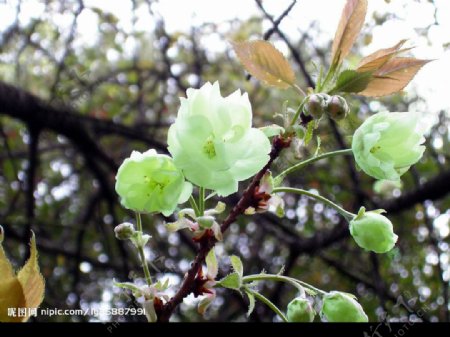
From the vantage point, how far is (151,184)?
0.81 m

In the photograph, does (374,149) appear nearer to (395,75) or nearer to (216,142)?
(395,75)

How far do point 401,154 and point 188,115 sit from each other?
1.04 ft

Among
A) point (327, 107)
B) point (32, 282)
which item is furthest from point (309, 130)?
point (32, 282)

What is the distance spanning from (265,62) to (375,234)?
31 centimetres

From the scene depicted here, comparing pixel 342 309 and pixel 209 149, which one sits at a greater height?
pixel 209 149

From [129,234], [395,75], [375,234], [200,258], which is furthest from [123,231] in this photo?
[395,75]

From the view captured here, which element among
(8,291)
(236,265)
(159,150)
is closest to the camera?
(8,291)

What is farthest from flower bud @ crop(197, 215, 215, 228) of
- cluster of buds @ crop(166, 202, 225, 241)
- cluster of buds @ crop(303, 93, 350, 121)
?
cluster of buds @ crop(303, 93, 350, 121)

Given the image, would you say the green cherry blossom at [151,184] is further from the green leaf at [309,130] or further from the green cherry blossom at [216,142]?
the green leaf at [309,130]

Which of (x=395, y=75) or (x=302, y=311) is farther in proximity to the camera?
(x=395, y=75)

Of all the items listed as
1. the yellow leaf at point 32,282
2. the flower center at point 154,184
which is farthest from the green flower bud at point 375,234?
the yellow leaf at point 32,282

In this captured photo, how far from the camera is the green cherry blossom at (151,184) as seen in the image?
0.80 meters

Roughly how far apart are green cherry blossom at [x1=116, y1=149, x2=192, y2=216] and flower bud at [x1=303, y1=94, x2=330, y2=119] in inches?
7.6

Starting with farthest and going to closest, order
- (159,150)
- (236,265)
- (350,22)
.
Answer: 1. (159,150)
2. (350,22)
3. (236,265)
